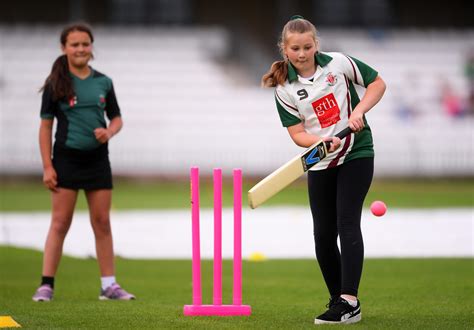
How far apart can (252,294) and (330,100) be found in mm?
2234

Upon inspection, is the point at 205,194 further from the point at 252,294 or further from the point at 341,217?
the point at 341,217

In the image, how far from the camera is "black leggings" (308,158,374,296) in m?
6.29

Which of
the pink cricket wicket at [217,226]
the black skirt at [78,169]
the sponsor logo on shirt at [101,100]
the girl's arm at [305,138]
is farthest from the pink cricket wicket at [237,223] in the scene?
the sponsor logo on shirt at [101,100]

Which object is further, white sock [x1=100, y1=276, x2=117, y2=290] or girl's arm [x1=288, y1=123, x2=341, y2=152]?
white sock [x1=100, y1=276, x2=117, y2=290]

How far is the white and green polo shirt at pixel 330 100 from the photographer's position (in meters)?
6.32

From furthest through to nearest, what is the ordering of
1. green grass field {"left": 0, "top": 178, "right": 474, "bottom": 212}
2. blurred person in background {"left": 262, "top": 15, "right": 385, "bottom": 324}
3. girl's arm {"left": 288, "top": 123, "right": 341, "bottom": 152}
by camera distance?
green grass field {"left": 0, "top": 178, "right": 474, "bottom": 212} → blurred person in background {"left": 262, "top": 15, "right": 385, "bottom": 324} → girl's arm {"left": 288, "top": 123, "right": 341, "bottom": 152}

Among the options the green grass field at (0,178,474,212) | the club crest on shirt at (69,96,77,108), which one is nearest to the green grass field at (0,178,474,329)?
the club crest on shirt at (69,96,77,108)

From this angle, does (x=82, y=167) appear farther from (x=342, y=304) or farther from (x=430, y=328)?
(x=430, y=328)

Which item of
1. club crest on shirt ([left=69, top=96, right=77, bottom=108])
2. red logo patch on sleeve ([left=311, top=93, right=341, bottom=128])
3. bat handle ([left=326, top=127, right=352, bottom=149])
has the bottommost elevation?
bat handle ([left=326, top=127, right=352, bottom=149])

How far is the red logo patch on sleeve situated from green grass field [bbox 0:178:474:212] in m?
11.5

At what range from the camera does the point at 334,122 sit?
634 centimetres

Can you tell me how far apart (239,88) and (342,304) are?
2403cm

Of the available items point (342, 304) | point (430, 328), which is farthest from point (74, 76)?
point (430, 328)

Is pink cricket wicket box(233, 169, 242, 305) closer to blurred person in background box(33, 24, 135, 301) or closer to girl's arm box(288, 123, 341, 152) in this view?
girl's arm box(288, 123, 341, 152)
